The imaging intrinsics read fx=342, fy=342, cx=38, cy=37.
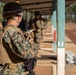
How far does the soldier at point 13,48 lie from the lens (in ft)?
11.0

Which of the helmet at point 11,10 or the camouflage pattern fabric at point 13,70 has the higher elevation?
the helmet at point 11,10

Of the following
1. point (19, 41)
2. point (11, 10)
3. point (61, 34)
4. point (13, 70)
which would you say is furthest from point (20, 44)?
point (61, 34)

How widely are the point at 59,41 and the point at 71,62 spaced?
3143 mm

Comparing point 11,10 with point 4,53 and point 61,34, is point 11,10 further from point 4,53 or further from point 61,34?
point 61,34

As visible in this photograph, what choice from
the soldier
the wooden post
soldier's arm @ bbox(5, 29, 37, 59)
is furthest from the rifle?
the wooden post

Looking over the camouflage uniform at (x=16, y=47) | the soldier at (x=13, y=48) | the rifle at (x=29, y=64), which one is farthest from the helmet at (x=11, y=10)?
the rifle at (x=29, y=64)

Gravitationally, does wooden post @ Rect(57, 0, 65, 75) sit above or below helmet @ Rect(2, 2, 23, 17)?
below

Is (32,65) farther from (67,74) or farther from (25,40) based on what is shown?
(67,74)

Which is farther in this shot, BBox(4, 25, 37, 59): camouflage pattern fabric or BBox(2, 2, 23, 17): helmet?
BBox(2, 2, 23, 17): helmet

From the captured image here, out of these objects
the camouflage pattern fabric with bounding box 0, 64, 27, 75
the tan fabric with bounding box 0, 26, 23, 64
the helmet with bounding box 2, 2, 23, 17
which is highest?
the helmet with bounding box 2, 2, 23, 17

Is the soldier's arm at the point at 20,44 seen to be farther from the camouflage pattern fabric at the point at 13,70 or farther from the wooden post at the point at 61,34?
the wooden post at the point at 61,34

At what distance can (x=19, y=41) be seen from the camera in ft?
10.9

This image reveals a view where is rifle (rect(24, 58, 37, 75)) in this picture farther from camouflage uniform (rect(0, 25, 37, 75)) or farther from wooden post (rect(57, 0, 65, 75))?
wooden post (rect(57, 0, 65, 75))

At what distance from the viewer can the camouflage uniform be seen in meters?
3.34
